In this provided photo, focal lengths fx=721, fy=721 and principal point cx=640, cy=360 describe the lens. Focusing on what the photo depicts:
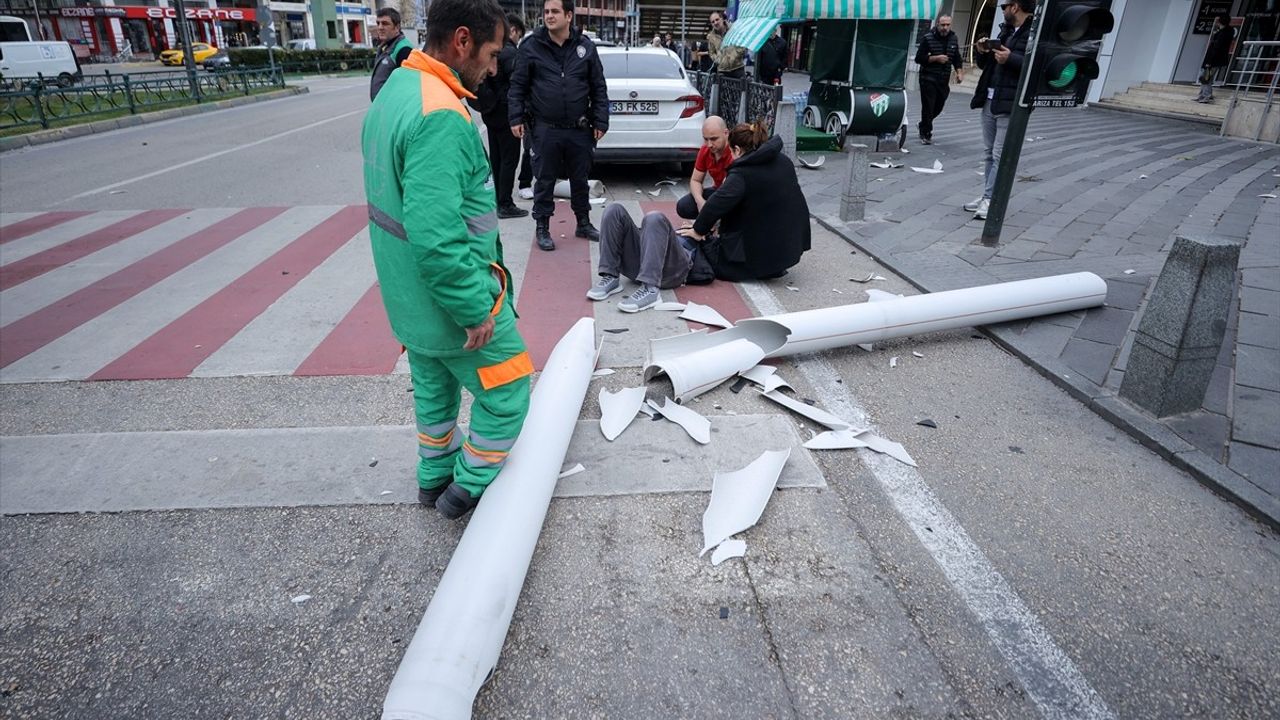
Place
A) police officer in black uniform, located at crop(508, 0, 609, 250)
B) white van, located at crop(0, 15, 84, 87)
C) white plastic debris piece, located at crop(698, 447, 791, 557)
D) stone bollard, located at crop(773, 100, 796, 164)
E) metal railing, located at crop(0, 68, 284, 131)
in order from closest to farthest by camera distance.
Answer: white plastic debris piece, located at crop(698, 447, 791, 557) → police officer in black uniform, located at crop(508, 0, 609, 250) → stone bollard, located at crop(773, 100, 796, 164) → metal railing, located at crop(0, 68, 284, 131) → white van, located at crop(0, 15, 84, 87)

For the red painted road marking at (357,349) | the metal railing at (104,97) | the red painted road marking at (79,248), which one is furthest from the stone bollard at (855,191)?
the metal railing at (104,97)

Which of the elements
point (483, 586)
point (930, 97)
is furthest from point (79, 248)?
point (930, 97)

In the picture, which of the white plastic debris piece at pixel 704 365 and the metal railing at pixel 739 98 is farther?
the metal railing at pixel 739 98

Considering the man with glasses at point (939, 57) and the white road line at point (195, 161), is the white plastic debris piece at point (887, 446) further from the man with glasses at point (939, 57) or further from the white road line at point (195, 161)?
the man with glasses at point (939, 57)

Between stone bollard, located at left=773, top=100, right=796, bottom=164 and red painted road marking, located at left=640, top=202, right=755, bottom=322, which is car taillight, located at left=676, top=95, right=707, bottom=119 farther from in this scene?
red painted road marking, located at left=640, top=202, right=755, bottom=322

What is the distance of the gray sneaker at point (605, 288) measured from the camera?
507cm

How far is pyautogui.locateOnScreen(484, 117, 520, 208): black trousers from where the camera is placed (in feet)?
23.2

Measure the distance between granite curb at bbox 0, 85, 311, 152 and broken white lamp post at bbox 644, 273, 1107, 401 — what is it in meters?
14.3

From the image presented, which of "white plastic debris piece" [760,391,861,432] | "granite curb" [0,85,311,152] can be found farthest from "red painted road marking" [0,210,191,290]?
"granite curb" [0,85,311,152]

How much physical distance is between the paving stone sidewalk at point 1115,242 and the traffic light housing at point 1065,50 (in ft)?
4.19

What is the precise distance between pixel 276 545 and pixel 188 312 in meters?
3.05

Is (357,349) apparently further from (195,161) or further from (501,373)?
(195,161)

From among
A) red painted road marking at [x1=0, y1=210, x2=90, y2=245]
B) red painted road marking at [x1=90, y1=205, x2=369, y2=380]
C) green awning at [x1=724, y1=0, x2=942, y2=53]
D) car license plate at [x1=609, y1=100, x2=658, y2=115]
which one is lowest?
red painted road marking at [x1=0, y1=210, x2=90, y2=245]

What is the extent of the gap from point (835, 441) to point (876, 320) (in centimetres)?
117
